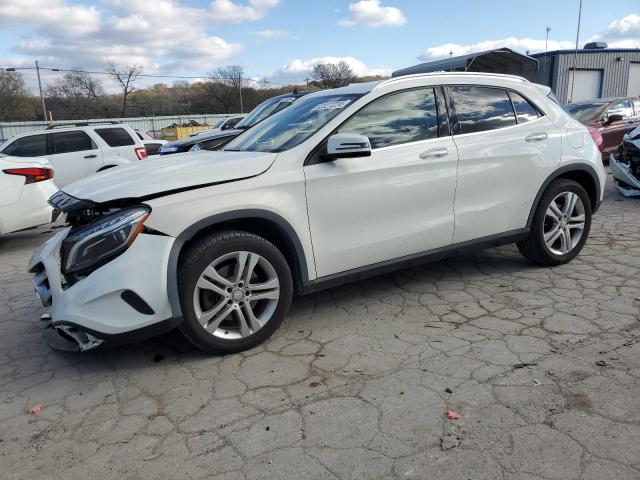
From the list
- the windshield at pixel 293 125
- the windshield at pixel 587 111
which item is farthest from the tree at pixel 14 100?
the windshield at pixel 293 125

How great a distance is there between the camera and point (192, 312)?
10.1 ft

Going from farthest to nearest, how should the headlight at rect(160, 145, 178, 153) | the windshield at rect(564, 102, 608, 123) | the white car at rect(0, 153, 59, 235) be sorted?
the windshield at rect(564, 102, 608, 123) → the headlight at rect(160, 145, 178, 153) → the white car at rect(0, 153, 59, 235)

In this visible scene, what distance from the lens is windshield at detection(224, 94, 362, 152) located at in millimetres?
3680

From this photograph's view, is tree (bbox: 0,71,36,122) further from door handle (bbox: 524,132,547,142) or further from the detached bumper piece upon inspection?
door handle (bbox: 524,132,547,142)

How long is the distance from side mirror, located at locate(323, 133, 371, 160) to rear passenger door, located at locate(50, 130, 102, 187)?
8.55 meters

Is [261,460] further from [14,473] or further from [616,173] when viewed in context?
[616,173]

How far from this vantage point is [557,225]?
4.68 meters

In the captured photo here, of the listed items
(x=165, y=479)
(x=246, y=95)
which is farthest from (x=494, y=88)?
(x=246, y=95)

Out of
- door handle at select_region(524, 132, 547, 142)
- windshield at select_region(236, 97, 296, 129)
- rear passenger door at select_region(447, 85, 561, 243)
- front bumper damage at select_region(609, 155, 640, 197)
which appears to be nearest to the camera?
rear passenger door at select_region(447, 85, 561, 243)

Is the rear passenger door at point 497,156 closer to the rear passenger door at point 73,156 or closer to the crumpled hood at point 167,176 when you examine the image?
the crumpled hood at point 167,176

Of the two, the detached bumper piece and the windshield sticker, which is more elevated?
the windshield sticker

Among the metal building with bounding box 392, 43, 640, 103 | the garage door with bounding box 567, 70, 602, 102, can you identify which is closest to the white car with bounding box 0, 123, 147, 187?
the metal building with bounding box 392, 43, 640, 103

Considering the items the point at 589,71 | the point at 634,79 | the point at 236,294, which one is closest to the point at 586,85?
the point at 589,71

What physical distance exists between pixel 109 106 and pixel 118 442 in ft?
230
